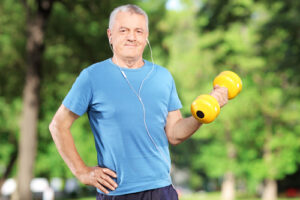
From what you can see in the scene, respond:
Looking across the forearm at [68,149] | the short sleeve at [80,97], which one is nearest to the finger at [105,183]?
the forearm at [68,149]

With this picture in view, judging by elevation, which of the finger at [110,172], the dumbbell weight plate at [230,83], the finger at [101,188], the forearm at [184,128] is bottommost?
the finger at [101,188]

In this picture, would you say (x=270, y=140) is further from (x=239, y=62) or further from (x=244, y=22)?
(x=244, y=22)

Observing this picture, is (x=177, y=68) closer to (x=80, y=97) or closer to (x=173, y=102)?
(x=173, y=102)

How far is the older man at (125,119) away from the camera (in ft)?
8.19

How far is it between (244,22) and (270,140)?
19.4 m

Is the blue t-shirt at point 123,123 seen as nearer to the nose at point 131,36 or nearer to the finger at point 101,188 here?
the finger at point 101,188

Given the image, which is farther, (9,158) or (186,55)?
(186,55)

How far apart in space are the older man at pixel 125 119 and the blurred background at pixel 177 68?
51cm

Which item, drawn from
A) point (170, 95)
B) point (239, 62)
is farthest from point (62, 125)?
point (239, 62)

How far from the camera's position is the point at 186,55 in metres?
32.4

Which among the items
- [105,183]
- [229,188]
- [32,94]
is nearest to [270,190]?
[229,188]

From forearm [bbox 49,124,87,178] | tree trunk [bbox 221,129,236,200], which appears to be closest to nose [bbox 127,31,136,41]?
forearm [bbox 49,124,87,178]

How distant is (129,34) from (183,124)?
0.59 metres

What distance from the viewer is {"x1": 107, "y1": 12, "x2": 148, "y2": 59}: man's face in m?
2.61
